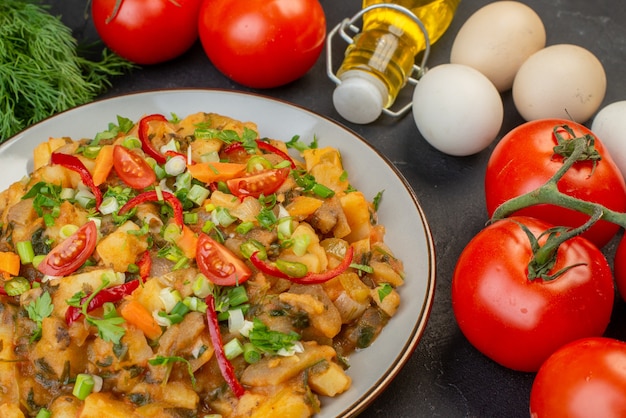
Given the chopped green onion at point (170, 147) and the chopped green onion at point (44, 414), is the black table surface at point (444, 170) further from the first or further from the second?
the chopped green onion at point (44, 414)

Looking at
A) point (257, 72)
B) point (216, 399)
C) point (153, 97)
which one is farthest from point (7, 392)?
point (257, 72)

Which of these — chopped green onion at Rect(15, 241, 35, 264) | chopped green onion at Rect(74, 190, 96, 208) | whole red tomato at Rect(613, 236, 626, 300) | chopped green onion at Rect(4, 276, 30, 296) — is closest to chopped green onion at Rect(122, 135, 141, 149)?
chopped green onion at Rect(74, 190, 96, 208)

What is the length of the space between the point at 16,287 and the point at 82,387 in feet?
1.69

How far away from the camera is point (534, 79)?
3.68 m

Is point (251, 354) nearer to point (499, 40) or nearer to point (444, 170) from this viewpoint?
point (444, 170)

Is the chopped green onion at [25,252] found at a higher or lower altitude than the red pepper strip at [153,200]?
lower

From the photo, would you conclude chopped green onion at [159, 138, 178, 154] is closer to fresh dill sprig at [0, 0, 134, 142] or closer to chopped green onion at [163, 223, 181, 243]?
chopped green onion at [163, 223, 181, 243]

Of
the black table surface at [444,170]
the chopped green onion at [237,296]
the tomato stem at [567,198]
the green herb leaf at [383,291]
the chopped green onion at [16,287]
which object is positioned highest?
the tomato stem at [567,198]

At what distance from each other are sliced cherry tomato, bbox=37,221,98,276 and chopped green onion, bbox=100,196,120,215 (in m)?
0.15

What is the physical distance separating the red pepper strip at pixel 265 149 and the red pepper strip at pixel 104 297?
0.81 meters

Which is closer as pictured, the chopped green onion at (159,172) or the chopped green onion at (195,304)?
the chopped green onion at (195,304)

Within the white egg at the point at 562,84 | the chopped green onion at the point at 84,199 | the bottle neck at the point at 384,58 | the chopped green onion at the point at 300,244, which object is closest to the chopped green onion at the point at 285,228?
the chopped green onion at the point at 300,244

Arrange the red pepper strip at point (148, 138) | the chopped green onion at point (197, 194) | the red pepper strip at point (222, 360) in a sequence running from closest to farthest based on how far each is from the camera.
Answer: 1. the red pepper strip at point (222, 360)
2. the chopped green onion at point (197, 194)
3. the red pepper strip at point (148, 138)

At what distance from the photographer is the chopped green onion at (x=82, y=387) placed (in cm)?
245
